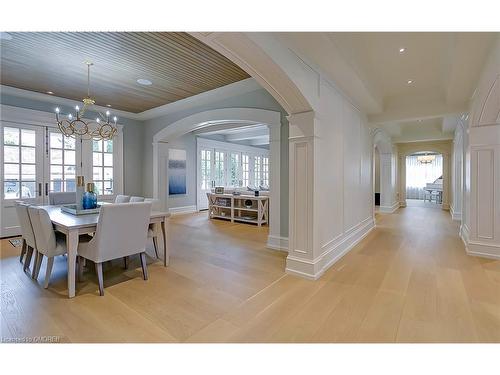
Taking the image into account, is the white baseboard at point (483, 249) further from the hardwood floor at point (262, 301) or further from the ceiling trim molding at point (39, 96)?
the ceiling trim molding at point (39, 96)

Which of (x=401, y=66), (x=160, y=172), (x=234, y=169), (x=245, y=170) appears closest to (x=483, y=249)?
(x=401, y=66)

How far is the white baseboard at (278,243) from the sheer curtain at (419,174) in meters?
12.4

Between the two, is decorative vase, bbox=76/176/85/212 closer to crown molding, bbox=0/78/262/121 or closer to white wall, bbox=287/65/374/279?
crown molding, bbox=0/78/262/121

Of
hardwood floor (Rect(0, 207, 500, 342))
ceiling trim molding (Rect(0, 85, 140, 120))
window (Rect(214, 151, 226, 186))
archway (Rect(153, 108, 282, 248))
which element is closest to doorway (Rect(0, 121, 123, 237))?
ceiling trim molding (Rect(0, 85, 140, 120))

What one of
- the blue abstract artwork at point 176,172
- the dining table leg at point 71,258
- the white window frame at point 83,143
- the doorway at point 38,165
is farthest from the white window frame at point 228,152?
the dining table leg at point 71,258

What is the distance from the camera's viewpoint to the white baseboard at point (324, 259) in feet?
9.48

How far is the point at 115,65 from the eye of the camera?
3502mm

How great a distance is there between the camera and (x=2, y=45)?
2955 millimetres

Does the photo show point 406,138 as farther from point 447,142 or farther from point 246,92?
point 246,92

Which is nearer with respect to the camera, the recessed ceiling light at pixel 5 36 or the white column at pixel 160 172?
the recessed ceiling light at pixel 5 36

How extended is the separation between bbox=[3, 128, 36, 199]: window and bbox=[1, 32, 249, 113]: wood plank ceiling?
37.9 inches

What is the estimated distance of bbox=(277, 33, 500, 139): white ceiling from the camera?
251 centimetres

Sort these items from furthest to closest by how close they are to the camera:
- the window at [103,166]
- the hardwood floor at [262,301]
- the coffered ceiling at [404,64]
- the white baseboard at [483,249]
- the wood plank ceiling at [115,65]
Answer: the window at [103,166] → the white baseboard at [483,249] → the wood plank ceiling at [115,65] → the coffered ceiling at [404,64] → the hardwood floor at [262,301]

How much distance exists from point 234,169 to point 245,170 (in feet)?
2.37
